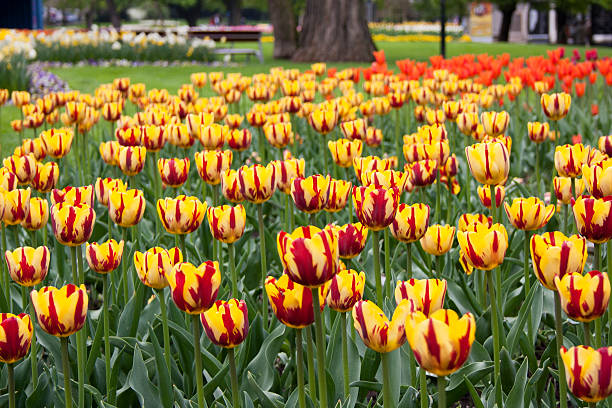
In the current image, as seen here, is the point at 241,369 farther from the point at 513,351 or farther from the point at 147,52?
the point at 147,52

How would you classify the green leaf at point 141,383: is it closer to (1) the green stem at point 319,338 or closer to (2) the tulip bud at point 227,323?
(2) the tulip bud at point 227,323

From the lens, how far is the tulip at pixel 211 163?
2.76 meters

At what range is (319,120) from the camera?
362 cm

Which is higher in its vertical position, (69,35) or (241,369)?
(69,35)

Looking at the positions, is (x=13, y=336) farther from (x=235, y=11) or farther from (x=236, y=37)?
(x=235, y=11)

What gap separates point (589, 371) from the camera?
1255mm

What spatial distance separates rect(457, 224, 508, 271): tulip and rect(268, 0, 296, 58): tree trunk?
727 inches

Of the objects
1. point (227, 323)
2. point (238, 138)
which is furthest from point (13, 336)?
point (238, 138)

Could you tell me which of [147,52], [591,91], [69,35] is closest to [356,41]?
[147,52]

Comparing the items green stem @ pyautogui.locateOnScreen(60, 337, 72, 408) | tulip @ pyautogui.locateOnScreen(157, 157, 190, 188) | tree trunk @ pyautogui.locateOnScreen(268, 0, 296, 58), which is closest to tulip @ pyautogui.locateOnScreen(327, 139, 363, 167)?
tulip @ pyautogui.locateOnScreen(157, 157, 190, 188)

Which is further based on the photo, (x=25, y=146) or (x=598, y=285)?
(x=25, y=146)

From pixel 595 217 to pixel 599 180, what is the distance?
353 mm

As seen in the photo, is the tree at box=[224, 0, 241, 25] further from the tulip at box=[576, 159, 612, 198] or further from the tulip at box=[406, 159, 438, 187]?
the tulip at box=[576, 159, 612, 198]

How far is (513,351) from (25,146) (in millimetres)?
2285
